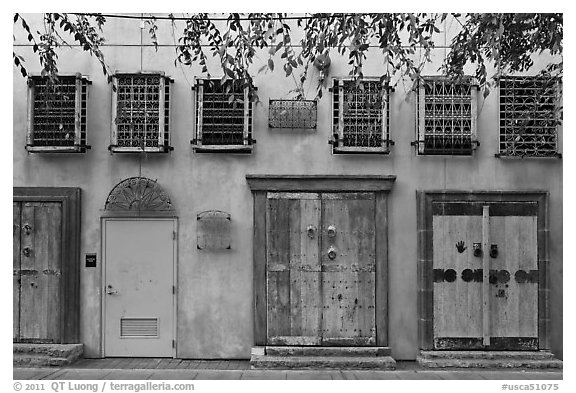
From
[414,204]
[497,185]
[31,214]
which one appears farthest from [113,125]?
[497,185]

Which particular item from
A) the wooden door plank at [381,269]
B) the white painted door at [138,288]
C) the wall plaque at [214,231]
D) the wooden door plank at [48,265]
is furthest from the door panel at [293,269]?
the wooden door plank at [48,265]

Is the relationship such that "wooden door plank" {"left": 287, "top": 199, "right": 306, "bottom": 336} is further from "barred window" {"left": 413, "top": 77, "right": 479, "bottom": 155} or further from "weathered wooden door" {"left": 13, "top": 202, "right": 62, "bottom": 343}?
"weathered wooden door" {"left": 13, "top": 202, "right": 62, "bottom": 343}

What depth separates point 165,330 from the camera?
31.8 ft

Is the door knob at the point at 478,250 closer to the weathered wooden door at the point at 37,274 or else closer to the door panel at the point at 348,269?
the door panel at the point at 348,269

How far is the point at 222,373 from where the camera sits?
8969 mm

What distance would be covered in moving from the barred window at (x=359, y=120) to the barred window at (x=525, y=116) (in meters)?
1.53

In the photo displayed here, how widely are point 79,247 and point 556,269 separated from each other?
6270mm

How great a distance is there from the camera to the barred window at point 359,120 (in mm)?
9633

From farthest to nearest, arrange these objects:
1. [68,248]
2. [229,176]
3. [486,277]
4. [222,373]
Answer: [229,176] < [68,248] < [486,277] < [222,373]

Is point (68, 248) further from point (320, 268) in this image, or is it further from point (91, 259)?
point (320, 268)

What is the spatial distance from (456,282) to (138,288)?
13.6 feet

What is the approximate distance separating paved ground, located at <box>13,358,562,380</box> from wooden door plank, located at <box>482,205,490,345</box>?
0.52 m

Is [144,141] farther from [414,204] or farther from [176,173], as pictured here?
[414,204]

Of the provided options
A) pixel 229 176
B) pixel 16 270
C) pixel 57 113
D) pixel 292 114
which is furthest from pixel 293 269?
pixel 57 113
